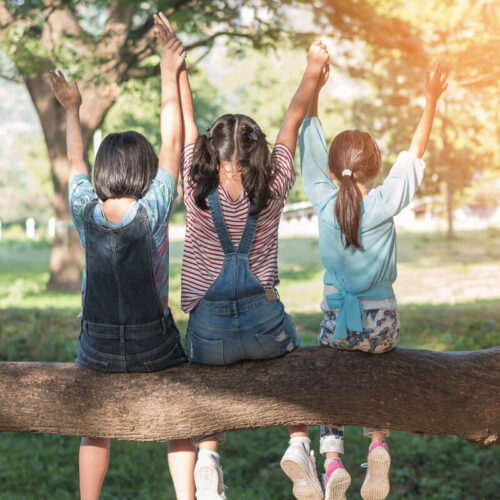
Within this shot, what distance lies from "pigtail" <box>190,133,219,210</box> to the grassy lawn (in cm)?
360

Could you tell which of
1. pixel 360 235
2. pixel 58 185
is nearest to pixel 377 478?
pixel 360 235

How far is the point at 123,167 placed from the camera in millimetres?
3133

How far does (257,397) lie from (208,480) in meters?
0.41

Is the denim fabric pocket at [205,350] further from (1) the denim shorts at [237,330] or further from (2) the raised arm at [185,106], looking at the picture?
(2) the raised arm at [185,106]

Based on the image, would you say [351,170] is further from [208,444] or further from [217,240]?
[208,444]

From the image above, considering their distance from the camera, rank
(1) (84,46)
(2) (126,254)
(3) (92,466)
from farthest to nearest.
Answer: (1) (84,46) < (3) (92,466) < (2) (126,254)

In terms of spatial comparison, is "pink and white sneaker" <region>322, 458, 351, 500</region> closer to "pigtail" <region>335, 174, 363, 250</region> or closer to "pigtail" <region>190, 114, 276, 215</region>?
"pigtail" <region>335, 174, 363, 250</region>

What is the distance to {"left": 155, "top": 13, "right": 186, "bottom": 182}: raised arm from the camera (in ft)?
10.7

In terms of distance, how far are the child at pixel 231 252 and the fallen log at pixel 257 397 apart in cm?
13

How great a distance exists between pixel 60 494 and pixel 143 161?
3.99 meters

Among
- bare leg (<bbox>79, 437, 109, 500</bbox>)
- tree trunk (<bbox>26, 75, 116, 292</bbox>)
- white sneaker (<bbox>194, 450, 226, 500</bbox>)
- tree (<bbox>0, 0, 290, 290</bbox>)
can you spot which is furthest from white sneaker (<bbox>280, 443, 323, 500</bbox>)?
tree trunk (<bbox>26, 75, 116, 292</bbox>)

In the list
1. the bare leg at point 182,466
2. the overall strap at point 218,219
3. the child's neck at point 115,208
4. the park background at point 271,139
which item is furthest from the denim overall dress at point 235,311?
the park background at point 271,139

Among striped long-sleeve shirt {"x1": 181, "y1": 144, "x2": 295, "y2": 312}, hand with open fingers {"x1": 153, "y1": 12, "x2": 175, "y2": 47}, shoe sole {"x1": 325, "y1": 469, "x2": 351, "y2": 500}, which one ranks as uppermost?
hand with open fingers {"x1": 153, "y1": 12, "x2": 175, "y2": 47}

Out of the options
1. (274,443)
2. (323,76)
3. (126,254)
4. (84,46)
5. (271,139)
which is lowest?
(274,443)
